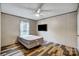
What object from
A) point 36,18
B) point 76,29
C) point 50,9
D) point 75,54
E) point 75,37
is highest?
point 50,9

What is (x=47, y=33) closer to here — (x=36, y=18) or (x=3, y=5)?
(x=36, y=18)

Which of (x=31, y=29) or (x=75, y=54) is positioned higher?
(x=31, y=29)

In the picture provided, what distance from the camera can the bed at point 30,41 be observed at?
132 cm

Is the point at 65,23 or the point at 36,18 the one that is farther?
the point at 36,18

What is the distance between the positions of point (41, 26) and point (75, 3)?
675mm

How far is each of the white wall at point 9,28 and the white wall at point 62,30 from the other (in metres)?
0.40

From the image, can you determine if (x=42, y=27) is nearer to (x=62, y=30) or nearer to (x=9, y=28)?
(x=62, y=30)

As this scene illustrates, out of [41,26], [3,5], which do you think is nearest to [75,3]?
[41,26]

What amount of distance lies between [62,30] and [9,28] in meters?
0.89

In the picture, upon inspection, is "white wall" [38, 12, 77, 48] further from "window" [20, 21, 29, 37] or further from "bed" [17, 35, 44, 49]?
"window" [20, 21, 29, 37]

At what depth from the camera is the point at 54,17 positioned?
1.35m

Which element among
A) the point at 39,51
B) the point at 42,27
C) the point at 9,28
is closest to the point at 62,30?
the point at 42,27

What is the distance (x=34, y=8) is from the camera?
1313mm

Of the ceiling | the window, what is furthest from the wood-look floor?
the ceiling
